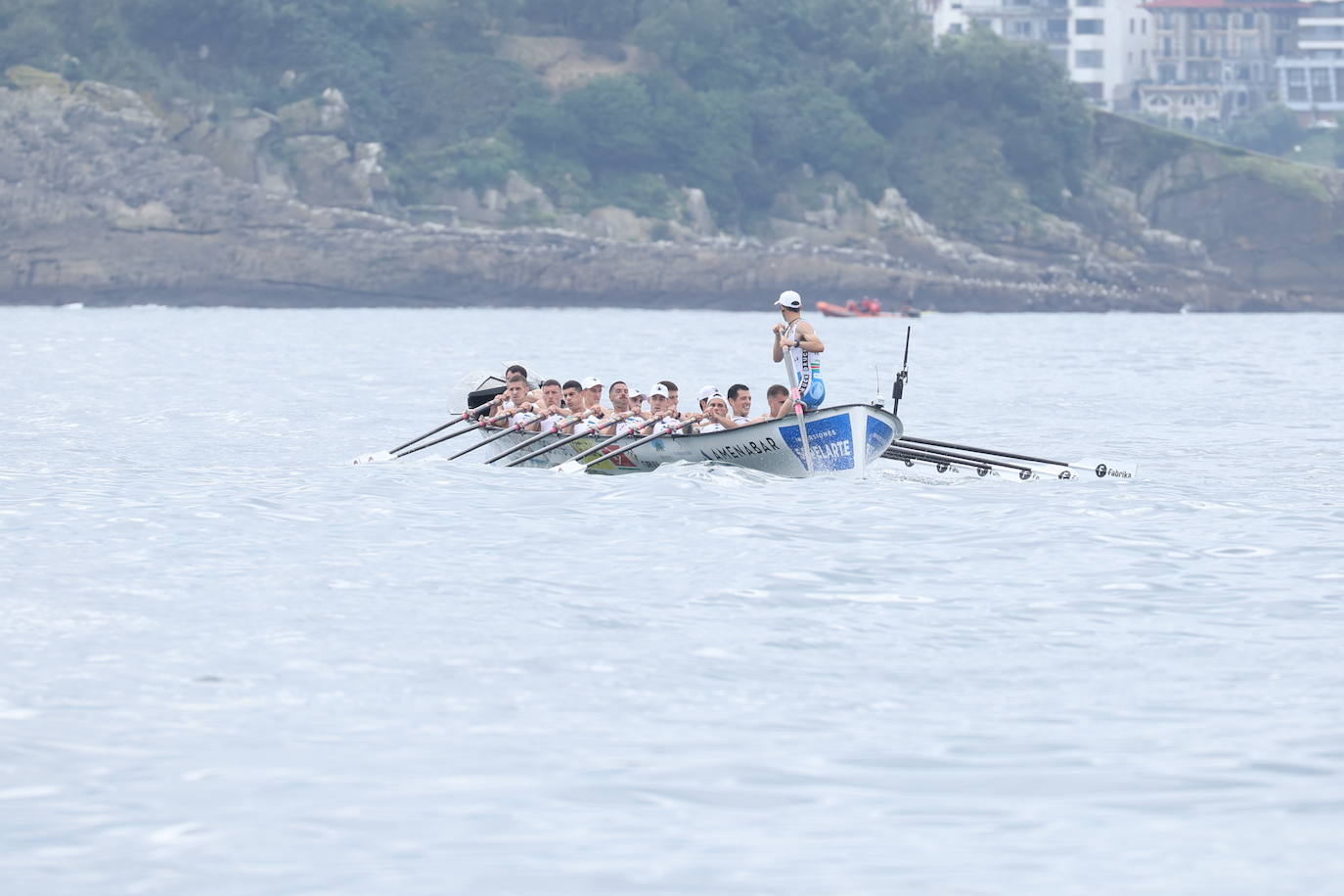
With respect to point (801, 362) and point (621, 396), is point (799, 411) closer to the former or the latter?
point (801, 362)

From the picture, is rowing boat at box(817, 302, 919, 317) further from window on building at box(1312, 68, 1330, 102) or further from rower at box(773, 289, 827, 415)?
window on building at box(1312, 68, 1330, 102)

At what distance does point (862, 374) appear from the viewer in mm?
54188

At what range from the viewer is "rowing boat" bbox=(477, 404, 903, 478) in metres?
23.0

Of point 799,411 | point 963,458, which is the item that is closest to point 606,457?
point 799,411

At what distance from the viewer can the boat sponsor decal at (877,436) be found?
23.1 metres

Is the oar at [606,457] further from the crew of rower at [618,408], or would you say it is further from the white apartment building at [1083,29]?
the white apartment building at [1083,29]

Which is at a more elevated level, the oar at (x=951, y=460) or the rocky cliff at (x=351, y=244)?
the rocky cliff at (x=351, y=244)

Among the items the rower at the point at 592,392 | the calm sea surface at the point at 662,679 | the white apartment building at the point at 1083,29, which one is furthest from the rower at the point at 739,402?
the white apartment building at the point at 1083,29

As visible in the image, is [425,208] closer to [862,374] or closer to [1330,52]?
[862,374]

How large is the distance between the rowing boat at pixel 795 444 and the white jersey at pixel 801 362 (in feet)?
1.38

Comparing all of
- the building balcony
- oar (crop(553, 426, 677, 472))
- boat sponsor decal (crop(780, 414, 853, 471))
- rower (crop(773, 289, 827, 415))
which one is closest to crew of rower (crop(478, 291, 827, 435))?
rower (crop(773, 289, 827, 415))

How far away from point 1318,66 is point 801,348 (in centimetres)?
17185

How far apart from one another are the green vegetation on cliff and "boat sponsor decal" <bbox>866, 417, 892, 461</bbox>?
87.1m

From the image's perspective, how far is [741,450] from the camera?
23703 millimetres
